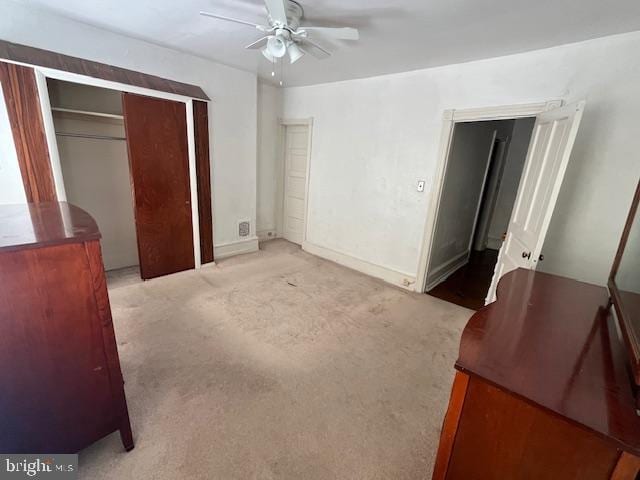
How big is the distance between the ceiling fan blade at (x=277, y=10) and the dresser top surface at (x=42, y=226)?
57.6 inches

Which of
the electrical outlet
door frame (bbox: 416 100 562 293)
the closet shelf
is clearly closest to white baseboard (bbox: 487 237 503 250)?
door frame (bbox: 416 100 562 293)

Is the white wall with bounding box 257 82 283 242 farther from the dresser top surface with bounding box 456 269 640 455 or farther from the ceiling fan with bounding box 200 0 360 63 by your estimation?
the dresser top surface with bounding box 456 269 640 455

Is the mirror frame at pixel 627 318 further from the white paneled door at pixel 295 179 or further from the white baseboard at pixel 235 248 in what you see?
the white baseboard at pixel 235 248

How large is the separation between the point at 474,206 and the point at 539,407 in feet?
13.3

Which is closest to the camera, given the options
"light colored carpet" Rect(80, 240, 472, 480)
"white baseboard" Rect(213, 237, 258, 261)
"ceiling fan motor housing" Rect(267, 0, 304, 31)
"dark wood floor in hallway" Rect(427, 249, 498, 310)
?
"light colored carpet" Rect(80, 240, 472, 480)

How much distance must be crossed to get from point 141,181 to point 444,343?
3300 millimetres

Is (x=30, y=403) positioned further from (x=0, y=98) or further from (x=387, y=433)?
(x=0, y=98)

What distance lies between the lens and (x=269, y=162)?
4.43m

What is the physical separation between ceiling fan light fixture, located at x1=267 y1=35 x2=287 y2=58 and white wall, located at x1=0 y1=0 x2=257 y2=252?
1.60 meters

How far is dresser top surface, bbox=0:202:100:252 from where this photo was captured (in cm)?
101

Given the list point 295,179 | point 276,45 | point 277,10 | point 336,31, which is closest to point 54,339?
point 277,10

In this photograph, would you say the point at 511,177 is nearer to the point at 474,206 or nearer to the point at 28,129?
the point at 474,206

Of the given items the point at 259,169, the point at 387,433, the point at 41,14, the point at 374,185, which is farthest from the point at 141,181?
the point at 387,433

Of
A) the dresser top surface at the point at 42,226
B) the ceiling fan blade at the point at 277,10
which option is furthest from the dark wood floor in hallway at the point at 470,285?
the dresser top surface at the point at 42,226
